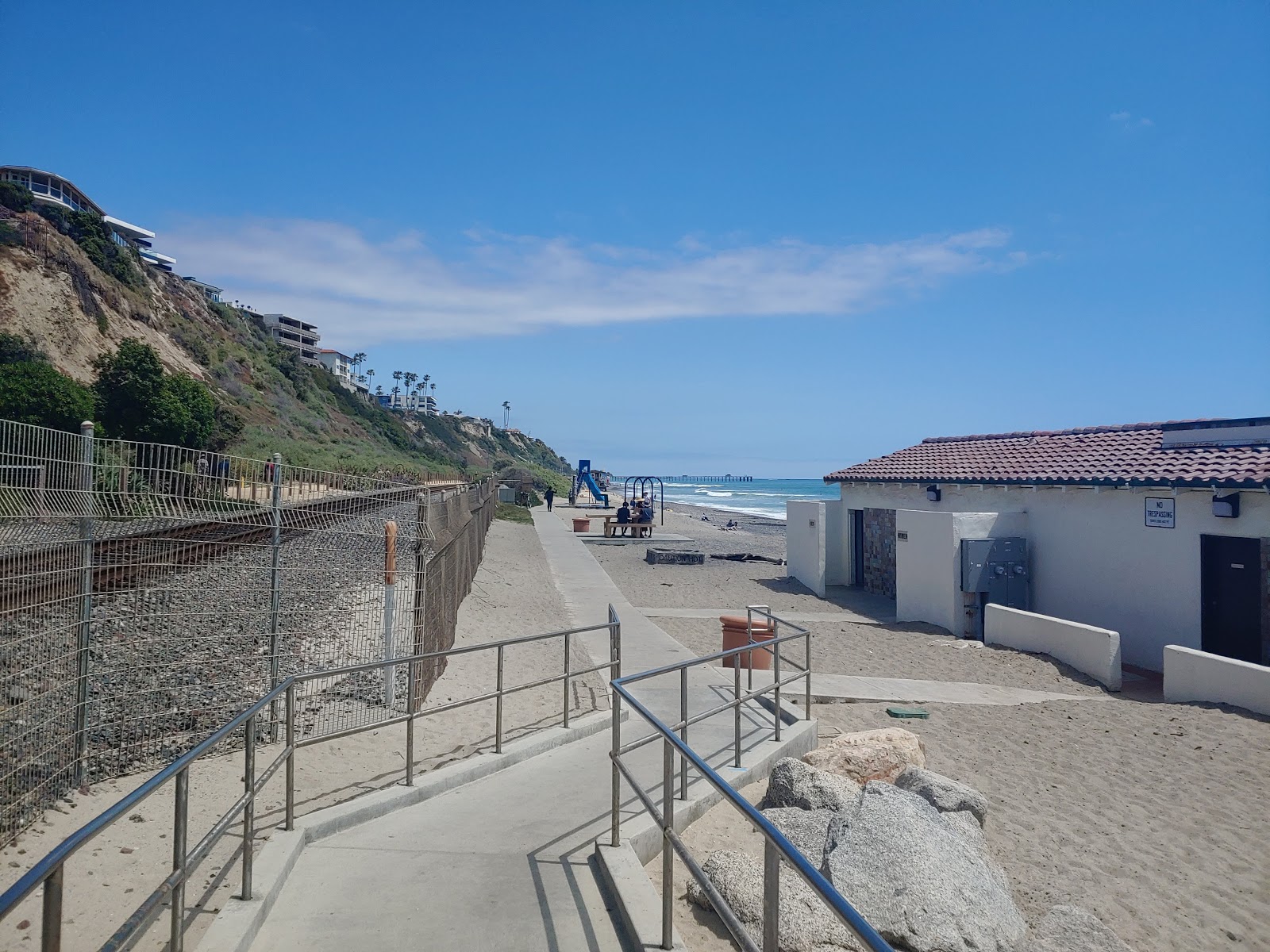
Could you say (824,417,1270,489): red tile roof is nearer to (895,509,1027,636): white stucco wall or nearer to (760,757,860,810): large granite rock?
(895,509,1027,636): white stucco wall

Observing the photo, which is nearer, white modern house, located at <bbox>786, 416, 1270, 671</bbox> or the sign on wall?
white modern house, located at <bbox>786, 416, 1270, 671</bbox>

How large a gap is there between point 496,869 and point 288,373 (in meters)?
78.7

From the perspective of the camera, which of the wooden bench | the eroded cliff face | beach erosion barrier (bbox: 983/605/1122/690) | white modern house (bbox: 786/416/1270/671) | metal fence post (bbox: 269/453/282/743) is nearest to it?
metal fence post (bbox: 269/453/282/743)

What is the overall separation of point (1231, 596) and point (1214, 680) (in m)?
2.83

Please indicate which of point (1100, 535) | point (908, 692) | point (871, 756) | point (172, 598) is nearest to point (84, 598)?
point (172, 598)

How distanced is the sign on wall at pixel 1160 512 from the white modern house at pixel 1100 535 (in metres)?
0.02

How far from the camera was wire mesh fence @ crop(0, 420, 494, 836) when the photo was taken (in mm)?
5223

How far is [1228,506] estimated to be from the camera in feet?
40.1

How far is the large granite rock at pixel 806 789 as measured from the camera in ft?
19.3

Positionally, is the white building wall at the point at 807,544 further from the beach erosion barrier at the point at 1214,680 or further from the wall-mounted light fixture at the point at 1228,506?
the beach erosion barrier at the point at 1214,680

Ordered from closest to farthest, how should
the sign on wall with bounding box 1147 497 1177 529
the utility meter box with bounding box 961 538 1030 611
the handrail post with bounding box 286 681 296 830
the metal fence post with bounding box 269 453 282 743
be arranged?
1. the handrail post with bounding box 286 681 296 830
2. the metal fence post with bounding box 269 453 282 743
3. the sign on wall with bounding box 1147 497 1177 529
4. the utility meter box with bounding box 961 538 1030 611

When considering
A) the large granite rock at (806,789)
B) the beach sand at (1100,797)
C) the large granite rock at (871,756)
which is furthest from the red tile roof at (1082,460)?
the large granite rock at (806,789)

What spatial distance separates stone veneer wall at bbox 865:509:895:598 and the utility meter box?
3960 millimetres

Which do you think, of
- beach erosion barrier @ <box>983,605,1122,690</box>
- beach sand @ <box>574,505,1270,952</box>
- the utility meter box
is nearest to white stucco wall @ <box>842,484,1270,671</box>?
the utility meter box
